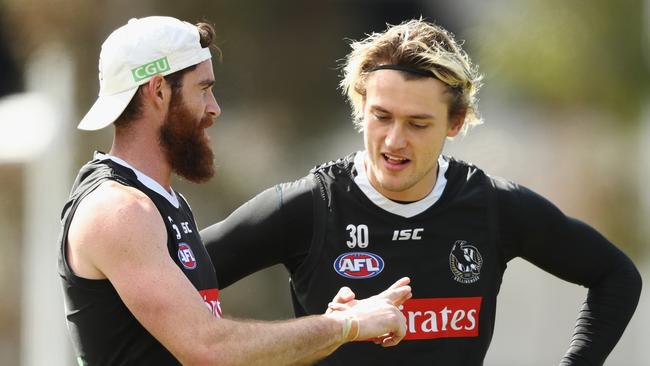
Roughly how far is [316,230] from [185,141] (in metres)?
0.79

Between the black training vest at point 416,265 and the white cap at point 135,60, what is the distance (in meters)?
0.89

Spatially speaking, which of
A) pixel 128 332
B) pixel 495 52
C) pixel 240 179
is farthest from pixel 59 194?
pixel 128 332

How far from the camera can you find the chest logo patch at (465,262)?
180 inches

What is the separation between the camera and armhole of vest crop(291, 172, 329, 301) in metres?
4.49

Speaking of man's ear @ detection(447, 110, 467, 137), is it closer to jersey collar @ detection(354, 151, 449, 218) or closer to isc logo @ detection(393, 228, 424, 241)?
jersey collar @ detection(354, 151, 449, 218)

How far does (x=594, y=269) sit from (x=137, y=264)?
2082 mm

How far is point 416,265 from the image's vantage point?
455 centimetres

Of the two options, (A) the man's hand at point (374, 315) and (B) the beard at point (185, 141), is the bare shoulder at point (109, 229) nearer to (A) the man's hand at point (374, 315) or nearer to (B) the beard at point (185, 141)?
(B) the beard at point (185, 141)

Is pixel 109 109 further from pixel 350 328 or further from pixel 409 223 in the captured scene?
pixel 409 223

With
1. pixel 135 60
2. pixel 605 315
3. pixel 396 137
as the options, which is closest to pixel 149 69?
pixel 135 60

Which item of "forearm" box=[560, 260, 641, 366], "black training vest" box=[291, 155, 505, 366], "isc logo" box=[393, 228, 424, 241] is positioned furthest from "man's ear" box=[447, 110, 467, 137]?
"forearm" box=[560, 260, 641, 366]

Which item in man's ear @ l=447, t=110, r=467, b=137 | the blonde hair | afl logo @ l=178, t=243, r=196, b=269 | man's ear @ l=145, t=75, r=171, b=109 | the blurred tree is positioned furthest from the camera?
the blurred tree

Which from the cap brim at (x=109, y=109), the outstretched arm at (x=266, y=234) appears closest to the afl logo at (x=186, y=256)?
the cap brim at (x=109, y=109)

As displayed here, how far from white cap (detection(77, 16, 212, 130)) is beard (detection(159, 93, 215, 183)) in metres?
0.12
